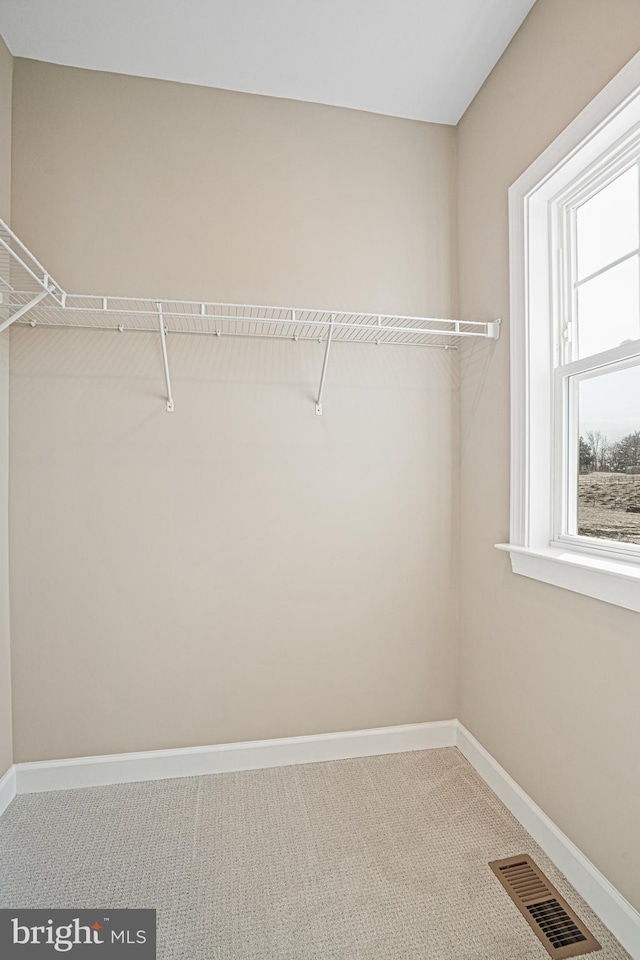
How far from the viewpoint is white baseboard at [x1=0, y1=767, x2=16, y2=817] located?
1767 mm

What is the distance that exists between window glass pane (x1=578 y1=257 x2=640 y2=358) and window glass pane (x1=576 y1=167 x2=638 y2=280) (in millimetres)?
48

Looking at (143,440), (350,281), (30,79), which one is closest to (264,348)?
(350,281)

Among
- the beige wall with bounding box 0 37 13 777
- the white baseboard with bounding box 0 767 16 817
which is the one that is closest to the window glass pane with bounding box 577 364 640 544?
the beige wall with bounding box 0 37 13 777

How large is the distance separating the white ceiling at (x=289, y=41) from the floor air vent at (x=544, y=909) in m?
2.66

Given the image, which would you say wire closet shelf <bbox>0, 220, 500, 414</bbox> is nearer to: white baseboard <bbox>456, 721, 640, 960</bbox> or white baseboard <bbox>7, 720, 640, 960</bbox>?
white baseboard <bbox>7, 720, 640, 960</bbox>

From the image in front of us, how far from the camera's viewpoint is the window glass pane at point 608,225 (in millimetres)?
1433

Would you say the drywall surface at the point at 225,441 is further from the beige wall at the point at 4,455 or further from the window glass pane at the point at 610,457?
the window glass pane at the point at 610,457

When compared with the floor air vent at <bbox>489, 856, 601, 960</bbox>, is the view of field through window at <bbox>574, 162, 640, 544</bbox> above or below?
above

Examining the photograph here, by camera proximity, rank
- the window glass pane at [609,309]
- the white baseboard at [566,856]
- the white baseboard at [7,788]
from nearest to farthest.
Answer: the white baseboard at [566,856], the window glass pane at [609,309], the white baseboard at [7,788]

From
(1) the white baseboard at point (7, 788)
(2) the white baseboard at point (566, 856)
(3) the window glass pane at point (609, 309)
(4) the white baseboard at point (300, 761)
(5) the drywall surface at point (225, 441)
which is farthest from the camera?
(5) the drywall surface at point (225, 441)

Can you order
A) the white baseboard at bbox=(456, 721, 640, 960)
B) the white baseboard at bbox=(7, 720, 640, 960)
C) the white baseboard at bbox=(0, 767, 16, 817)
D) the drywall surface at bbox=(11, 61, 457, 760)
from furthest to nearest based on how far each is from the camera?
the drywall surface at bbox=(11, 61, 457, 760)
the white baseboard at bbox=(0, 767, 16, 817)
the white baseboard at bbox=(7, 720, 640, 960)
the white baseboard at bbox=(456, 721, 640, 960)

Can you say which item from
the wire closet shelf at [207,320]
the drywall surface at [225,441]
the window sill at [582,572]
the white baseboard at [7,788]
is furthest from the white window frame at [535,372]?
the white baseboard at [7,788]

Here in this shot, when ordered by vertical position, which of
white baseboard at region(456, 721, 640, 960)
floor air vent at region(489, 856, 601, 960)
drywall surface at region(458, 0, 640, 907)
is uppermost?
drywall surface at region(458, 0, 640, 907)

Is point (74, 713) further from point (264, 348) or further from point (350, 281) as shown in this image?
point (350, 281)
